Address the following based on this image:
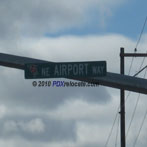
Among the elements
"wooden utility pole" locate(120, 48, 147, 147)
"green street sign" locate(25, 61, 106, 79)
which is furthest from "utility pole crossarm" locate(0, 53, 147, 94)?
"wooden utility pole" locate(120, 48, 147, 147)

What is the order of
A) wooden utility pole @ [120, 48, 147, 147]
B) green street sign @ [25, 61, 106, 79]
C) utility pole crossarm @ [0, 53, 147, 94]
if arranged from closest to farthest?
utility pole crossarm @ [0, 53, 147, 94]
green street sign @ [25, 61, 106, 79]
wooden utility pole @ [120, 48, 147, 147]

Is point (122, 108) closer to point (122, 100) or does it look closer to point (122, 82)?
point (122, 100)

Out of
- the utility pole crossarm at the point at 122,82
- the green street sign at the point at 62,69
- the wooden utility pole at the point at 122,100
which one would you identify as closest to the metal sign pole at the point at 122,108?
the wooden utility pole at the point at 122,100

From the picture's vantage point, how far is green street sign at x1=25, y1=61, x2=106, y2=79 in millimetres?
17594

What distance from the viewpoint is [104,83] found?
16812mm

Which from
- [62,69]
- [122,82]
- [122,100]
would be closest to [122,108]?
[122,100]

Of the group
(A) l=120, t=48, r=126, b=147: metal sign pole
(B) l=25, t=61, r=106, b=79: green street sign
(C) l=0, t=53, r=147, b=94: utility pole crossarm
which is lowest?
(C) l=0, t=53, r=147, b=94: utility pole crossarm

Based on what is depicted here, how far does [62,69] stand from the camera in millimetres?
17844

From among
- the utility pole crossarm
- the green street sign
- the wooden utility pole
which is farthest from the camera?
the wooden utility pole

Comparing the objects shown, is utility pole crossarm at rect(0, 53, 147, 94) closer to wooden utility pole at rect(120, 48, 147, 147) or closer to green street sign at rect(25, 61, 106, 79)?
green street sign at rect(25, 61, 106, 79)

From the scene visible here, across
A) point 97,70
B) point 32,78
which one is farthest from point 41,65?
point 97,70

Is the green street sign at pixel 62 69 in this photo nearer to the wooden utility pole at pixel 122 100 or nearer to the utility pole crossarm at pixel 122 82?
the utility pole crossarm at pixel 122 82

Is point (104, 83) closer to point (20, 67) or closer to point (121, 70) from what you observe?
point (20, 67)

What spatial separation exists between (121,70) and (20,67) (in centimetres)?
851
